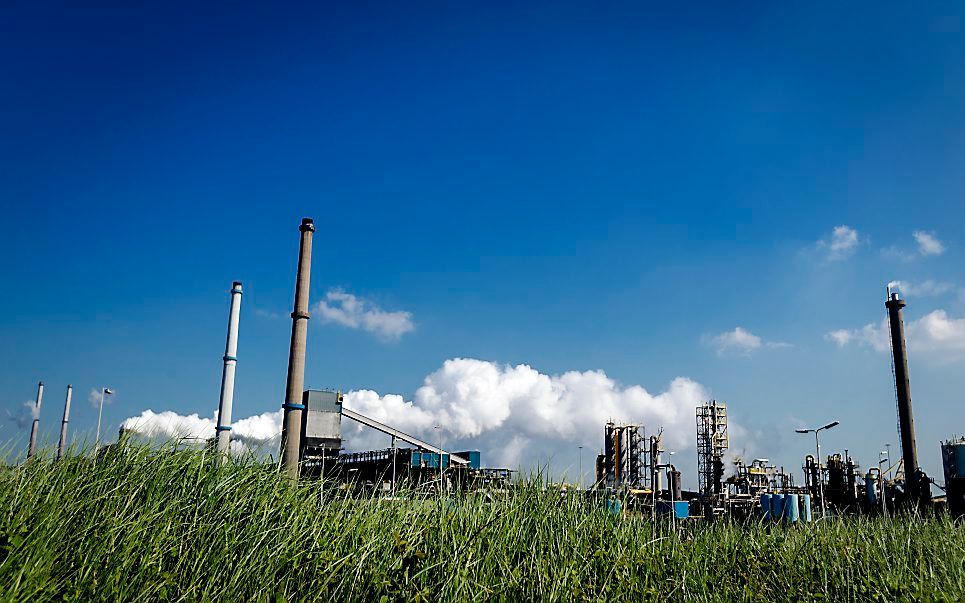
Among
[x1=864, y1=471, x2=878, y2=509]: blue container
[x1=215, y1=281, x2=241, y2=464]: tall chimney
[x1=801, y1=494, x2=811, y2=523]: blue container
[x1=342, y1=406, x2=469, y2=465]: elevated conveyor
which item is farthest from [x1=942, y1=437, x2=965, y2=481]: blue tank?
[x1=215, y1=281, x2=241, y2=464]: tall chimney

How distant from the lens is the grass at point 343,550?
7668 millimetres

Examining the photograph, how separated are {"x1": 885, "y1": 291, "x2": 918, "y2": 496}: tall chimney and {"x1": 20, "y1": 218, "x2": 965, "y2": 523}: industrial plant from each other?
5 cm

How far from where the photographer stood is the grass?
767 cm

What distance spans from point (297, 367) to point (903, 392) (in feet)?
101

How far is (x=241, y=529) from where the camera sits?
936 centimetres

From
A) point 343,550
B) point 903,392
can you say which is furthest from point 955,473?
point 343,550

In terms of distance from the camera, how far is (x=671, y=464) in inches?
1435

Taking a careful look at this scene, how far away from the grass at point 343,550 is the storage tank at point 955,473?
27.1 meters

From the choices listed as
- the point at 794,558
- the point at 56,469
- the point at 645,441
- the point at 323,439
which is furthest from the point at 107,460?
the point at 645,441

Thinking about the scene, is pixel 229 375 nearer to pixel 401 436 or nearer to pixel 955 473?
pixel 401 436

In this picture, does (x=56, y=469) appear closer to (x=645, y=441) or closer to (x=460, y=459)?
(x=460, y=459)

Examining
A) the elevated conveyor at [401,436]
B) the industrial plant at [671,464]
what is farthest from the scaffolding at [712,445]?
the elevated conveyor at [401,436]

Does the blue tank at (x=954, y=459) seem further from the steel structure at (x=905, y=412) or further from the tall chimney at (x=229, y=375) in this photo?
the tall chimney at (x=229, y=375)

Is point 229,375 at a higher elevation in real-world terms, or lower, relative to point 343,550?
higher
